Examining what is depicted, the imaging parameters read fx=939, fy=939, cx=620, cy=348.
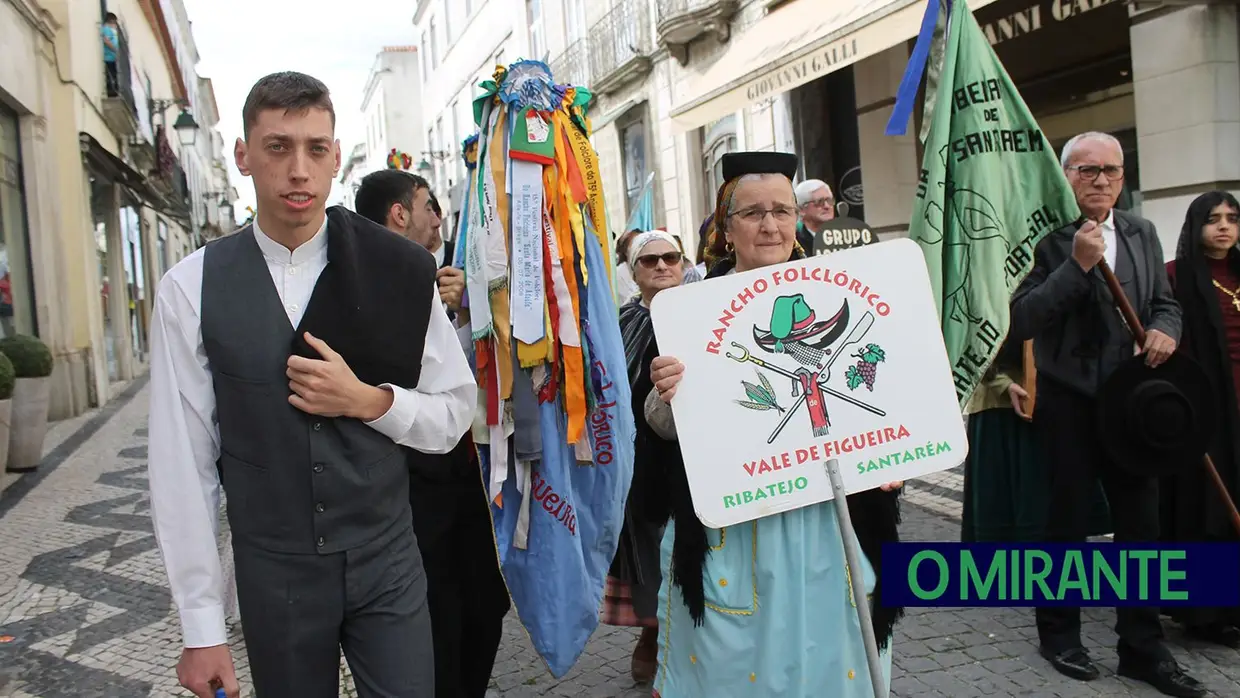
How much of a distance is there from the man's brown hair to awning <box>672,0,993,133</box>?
594 cm

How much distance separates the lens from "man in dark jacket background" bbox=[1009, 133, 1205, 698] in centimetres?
350

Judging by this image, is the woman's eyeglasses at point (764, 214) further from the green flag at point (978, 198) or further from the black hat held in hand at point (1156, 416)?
the black hat held in hand at point (1156, 416)

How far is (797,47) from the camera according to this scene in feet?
28.9

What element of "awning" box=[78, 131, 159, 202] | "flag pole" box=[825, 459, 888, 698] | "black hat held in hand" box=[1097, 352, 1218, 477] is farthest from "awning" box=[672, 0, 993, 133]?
"awning" box=[78, 131, 159, 202]

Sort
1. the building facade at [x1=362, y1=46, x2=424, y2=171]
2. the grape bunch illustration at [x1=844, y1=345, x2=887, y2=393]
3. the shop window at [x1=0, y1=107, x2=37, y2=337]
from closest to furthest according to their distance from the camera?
the grape bunch illustration at [x1=844, y1=345, x2=887, y2=393], the shop window at [x1=0, y1=107, x2=37, y2=337], the building facade at [x1=362, y1=46, x2=424, y2=171]

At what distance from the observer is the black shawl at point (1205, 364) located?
3867 mm

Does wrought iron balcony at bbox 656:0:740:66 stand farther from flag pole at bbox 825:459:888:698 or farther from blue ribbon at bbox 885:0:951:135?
flag pole at bbox 825:459:888:698

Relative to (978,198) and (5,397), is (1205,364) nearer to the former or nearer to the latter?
(978,198)

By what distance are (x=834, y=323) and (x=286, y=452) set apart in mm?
1246

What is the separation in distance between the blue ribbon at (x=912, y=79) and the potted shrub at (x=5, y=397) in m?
6.71

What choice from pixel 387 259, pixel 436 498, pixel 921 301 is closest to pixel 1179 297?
pixel 921 301

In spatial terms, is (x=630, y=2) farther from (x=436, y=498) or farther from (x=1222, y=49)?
(x=436, y=498)

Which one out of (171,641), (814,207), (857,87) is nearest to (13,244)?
(171,641)

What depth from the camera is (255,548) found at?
1.88 m
